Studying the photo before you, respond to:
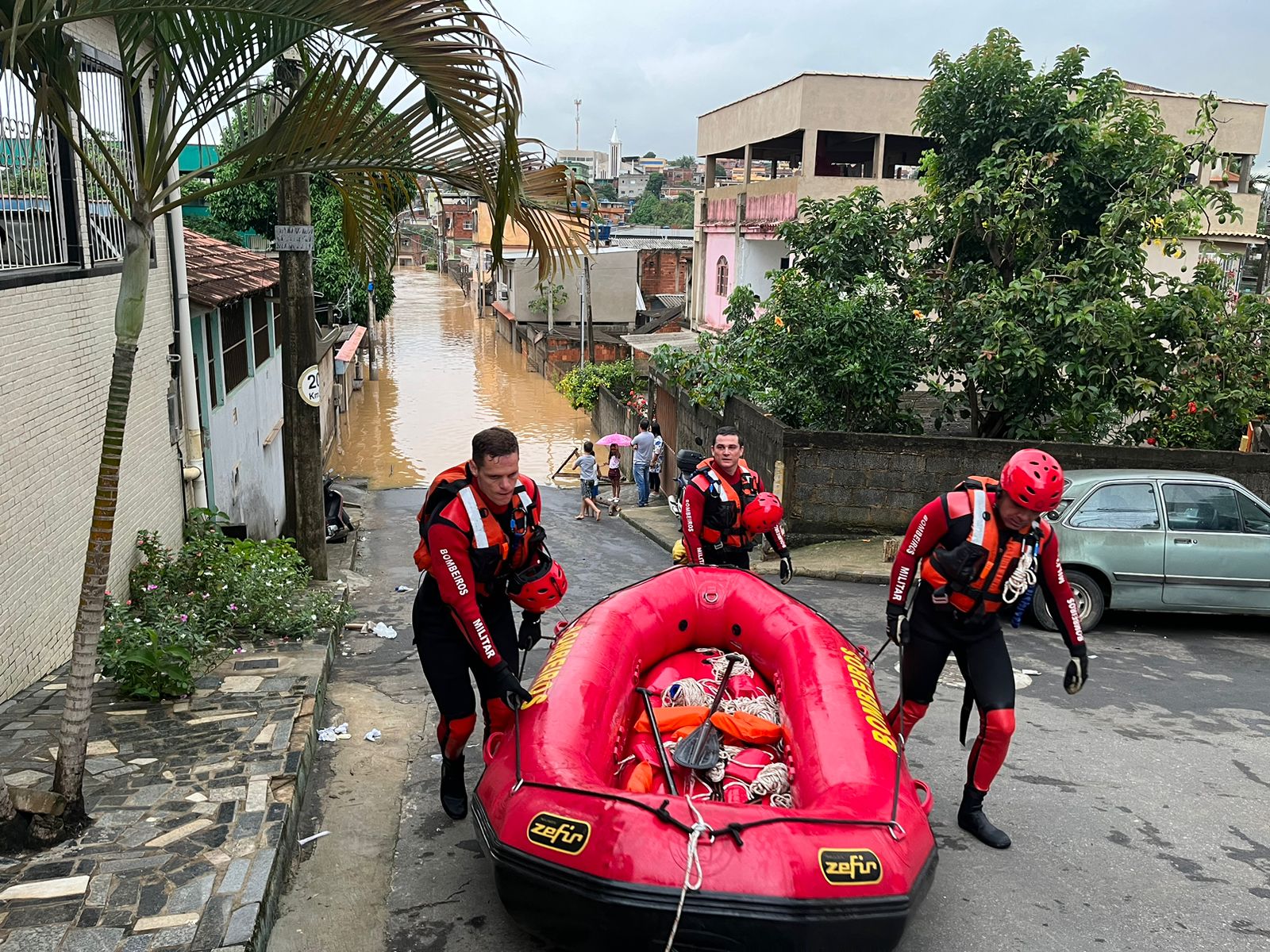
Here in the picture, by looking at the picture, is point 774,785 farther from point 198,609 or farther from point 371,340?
point 371,340

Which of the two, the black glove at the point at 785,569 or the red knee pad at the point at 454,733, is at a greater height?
the black glove at the point at 785,569

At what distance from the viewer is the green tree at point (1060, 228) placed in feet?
37.7

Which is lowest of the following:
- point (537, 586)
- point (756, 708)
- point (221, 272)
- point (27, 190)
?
point (756, 708)

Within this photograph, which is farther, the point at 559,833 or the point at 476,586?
the point at 476,586

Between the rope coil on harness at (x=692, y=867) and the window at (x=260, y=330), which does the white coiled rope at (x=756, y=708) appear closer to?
the rope coil on harness at (x=692, y=867)

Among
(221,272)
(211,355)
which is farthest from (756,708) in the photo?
(221,272)

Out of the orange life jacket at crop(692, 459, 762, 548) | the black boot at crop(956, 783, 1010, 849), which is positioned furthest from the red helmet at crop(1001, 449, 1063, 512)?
the orange life jacket at crop(692, 459, 762, 548)

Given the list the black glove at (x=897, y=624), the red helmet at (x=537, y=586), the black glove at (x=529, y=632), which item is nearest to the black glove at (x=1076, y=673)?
the black glove at (x=897, y=624)

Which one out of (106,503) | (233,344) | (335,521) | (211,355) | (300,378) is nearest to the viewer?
(106,503)

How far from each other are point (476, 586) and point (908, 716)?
231cm

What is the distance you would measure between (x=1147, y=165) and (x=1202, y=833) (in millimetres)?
9030

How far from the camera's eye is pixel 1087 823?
16.7 feet

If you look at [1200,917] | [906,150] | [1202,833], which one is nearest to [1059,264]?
[1202,833]

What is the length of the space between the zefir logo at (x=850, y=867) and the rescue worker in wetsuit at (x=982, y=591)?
1452 mm
